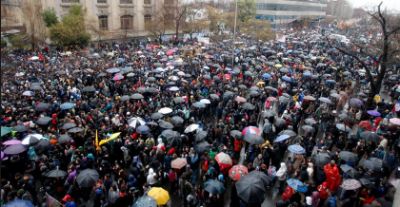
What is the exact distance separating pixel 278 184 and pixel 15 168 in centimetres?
881

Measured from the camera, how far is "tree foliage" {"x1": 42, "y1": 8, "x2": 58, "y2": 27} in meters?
32.8

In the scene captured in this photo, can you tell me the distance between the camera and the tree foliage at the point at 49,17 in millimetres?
32750

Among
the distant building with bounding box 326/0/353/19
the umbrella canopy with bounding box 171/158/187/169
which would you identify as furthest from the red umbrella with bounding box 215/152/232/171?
the distant building with bounding box 326/0/353/19

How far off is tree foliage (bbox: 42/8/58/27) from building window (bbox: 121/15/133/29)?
38.5 feet

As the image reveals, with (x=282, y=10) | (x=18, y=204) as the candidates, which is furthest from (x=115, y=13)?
(x=282, y=10)

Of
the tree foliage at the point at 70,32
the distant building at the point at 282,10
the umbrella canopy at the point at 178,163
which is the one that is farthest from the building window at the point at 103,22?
the distant building at the point at 282,10

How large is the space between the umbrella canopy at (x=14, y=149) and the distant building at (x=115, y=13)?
27.9 m

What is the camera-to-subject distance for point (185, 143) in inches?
497

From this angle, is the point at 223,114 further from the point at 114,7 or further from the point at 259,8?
the point at 259,8

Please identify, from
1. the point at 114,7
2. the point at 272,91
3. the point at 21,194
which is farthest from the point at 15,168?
the point at 114,7

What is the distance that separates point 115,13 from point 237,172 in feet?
126

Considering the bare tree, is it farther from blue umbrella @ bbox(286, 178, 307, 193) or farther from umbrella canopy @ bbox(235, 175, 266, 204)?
umbrella canopy @ bbox(235, 175, 266, 204)

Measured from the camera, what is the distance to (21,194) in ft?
27.9

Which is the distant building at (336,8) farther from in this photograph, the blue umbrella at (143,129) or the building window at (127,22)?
the blue umbrella at (143,129)
